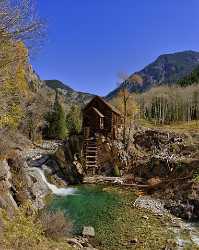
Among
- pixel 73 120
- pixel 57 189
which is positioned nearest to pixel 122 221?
pixel 57 189

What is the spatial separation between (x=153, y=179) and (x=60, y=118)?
41035mm

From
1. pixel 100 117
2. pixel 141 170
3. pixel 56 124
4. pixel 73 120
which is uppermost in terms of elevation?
pixel 73 120

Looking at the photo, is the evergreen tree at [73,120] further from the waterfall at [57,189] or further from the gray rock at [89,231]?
the gray rock at [89,231]

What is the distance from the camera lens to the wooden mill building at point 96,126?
1869 inches

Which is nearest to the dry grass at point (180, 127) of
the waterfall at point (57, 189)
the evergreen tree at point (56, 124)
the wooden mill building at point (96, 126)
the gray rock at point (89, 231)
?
the wooden mill building at point (96, 126)

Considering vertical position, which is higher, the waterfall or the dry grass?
the dry grass

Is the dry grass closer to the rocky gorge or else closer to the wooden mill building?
the rocky gorge

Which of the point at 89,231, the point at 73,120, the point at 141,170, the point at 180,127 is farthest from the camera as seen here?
the point at 73,120

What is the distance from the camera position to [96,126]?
51031 millimetres

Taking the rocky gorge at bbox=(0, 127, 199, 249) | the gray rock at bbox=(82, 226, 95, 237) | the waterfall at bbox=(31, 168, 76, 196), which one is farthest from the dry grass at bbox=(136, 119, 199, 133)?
the gray rock at bbox=(82, 226, 95, 237)

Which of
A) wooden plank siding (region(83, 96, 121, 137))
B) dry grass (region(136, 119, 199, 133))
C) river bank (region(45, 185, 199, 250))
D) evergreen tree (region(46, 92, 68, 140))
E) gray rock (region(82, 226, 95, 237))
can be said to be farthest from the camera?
evergreen tree (region(46, 92, 68, 140))

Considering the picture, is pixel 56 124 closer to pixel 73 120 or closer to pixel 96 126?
pixel 73 120

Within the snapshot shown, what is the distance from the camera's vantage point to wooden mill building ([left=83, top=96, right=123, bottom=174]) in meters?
47.5

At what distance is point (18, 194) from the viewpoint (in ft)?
73.3
